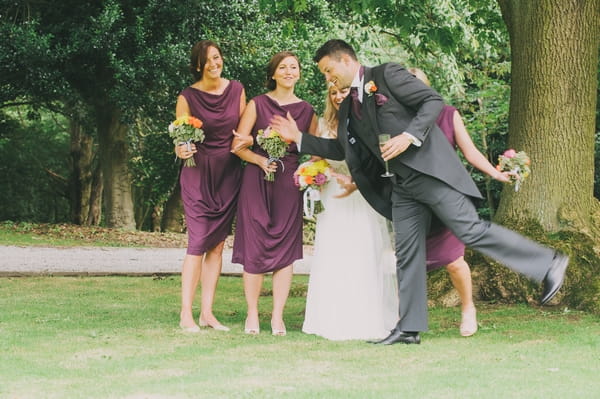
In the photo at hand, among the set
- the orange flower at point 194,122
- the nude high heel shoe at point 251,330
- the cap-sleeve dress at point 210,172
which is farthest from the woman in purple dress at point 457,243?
the orange flower at point 194,122

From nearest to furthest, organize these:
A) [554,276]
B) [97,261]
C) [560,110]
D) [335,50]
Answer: [554,276] < [335,50] < [560,110] < [97,261]

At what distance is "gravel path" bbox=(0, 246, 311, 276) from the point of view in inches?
524

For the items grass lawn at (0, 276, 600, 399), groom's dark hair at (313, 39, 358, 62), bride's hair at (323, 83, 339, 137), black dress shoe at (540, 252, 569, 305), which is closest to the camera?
grass lawn at (0, 276, 600, 399)

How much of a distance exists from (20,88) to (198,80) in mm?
12720

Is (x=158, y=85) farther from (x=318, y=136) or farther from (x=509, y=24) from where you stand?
(x=318, y=136)

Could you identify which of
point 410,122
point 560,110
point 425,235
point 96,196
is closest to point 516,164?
point 425,235

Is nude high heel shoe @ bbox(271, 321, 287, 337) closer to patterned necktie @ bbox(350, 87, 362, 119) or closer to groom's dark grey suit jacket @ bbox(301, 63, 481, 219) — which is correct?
groom's dark grey suit jacket @ bbox(301, 63, 481, 219)

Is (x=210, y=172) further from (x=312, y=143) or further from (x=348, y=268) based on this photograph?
(x=348, y=268)

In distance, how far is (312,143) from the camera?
21.6 ft

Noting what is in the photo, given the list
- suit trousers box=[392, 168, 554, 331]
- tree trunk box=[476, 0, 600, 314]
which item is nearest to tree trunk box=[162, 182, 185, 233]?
tree trunk box=[476, 0, 600, 314]

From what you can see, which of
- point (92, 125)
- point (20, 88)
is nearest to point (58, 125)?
point (92, 125)

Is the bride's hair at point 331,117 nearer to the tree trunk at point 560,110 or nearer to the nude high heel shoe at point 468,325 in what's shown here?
the nude high heel shoe at point 468,325

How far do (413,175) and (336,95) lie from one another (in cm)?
106

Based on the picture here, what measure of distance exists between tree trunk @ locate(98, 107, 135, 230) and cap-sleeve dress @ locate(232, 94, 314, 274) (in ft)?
49.9
